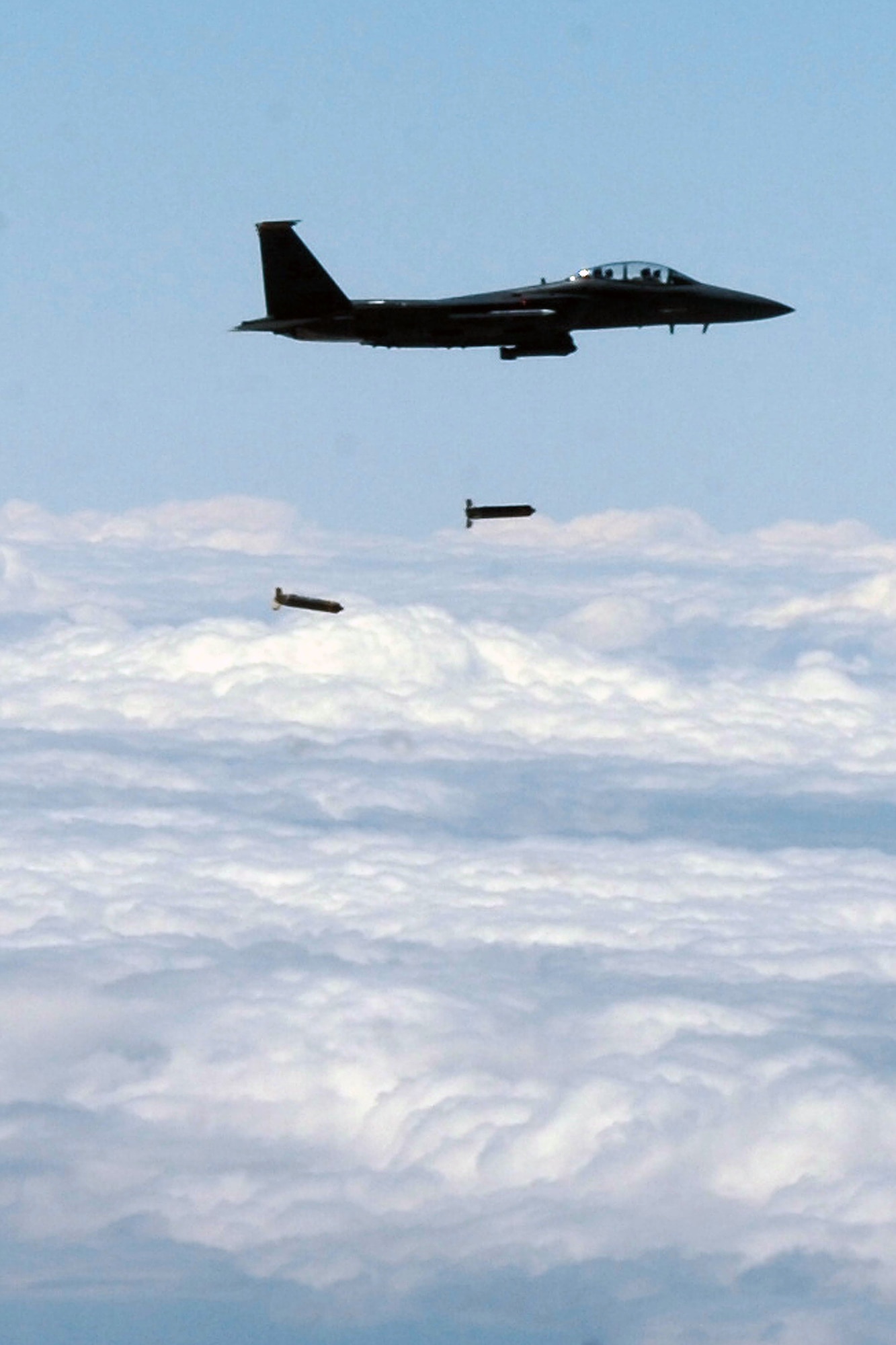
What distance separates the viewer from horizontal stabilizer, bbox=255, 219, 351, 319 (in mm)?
98000

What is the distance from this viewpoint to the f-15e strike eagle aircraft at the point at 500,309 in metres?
98.6

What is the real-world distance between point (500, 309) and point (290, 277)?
37.9 ft

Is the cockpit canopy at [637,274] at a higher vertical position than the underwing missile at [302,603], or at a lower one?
higher

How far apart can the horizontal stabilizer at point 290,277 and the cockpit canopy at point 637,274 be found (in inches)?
582

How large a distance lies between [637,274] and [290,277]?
1978 centimetres

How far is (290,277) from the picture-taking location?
9850cm

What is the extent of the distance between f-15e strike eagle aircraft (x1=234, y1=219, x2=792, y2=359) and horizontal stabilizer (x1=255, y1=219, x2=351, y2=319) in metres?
0.04

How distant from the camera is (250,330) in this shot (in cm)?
9869

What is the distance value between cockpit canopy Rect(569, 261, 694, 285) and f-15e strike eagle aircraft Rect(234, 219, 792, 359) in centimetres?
4

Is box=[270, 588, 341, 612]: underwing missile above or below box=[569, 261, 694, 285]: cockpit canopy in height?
below

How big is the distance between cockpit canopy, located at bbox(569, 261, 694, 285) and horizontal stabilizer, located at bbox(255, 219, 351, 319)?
1478 centimetres

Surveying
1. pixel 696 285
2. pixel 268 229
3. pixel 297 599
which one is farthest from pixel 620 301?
pixel 297 599

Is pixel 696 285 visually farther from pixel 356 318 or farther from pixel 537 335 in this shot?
pixel 356 318

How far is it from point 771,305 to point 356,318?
75.4 ft
